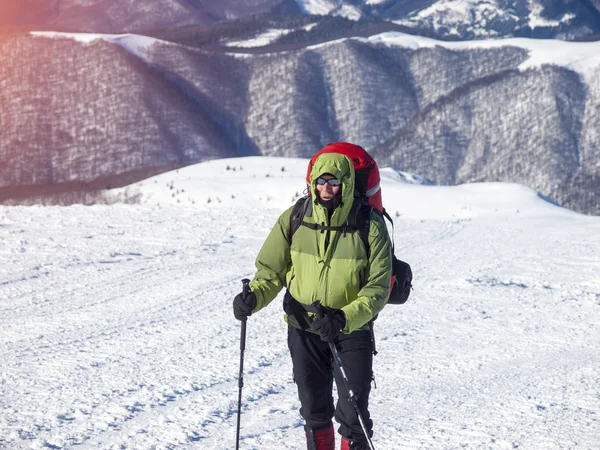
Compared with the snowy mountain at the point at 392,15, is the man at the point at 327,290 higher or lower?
lower

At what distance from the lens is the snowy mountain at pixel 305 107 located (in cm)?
7144

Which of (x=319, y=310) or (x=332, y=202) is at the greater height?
(x=332, y=202)

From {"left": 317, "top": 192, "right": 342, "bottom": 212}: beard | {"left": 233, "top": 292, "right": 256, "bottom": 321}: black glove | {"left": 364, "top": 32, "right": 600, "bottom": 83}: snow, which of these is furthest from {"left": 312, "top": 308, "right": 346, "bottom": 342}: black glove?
{"left": 364, "top": 32, "right": 600, "bottom": 83}: snow

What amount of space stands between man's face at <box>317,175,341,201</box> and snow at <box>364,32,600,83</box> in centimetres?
7930

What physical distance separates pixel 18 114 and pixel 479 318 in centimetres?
7567

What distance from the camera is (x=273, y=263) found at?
402 cm

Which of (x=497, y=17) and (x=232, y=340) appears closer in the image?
(x=232, y=340)

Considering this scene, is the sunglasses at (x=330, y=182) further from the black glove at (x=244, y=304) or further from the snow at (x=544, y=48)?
the snow at (x=544, y=48)

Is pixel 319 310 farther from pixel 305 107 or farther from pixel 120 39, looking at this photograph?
pixel 120 39

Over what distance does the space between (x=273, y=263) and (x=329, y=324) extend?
54 centimetres

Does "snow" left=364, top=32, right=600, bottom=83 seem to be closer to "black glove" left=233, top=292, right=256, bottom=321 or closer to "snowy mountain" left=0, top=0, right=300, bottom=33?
"black glove" left=233, top=292, right=256, bottom=321

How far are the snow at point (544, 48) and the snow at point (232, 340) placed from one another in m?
71.0

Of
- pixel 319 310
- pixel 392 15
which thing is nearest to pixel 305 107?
pixel 319 310

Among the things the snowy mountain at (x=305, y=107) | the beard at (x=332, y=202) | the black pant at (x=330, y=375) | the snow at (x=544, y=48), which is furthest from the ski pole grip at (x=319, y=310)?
the snow at (x=544, y=48)
